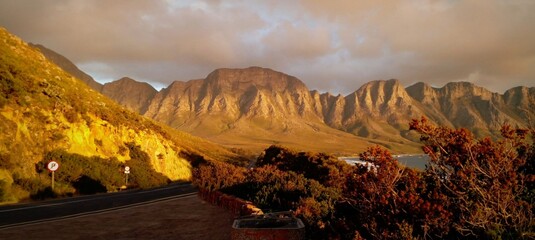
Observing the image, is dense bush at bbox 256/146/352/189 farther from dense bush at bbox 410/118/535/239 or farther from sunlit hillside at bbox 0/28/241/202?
sunlit hillside at bbox 0/28/241/202

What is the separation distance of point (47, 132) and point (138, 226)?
2104 centimetres

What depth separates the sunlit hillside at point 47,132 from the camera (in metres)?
23.5

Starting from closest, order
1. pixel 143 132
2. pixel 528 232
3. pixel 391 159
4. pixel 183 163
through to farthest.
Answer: pixel 528 232, pixel 391 159, pixel 143 132, pixel 183 163

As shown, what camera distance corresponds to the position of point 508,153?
4.45 metres

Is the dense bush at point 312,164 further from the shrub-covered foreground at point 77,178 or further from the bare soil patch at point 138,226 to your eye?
the shrub-covered foreground at point 77,178

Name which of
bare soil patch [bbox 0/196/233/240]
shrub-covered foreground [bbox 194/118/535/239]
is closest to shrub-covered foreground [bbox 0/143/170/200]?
bare soil patch [bbox 0/196/233/240]

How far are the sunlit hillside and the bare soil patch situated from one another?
1162 centimetres

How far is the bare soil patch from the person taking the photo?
32.4 feet

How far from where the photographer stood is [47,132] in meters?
28.0

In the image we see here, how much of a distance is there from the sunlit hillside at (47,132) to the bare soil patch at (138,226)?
11618mm

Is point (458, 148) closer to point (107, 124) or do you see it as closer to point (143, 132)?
point (107, 124)

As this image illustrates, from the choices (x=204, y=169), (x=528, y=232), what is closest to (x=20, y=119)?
(x=204, y=169)

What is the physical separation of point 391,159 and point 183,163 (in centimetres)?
4835

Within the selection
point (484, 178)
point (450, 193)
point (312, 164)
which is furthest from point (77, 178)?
point (484, 178)
